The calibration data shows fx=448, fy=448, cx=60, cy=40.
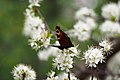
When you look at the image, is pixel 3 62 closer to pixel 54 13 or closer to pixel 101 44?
pixel 54 13

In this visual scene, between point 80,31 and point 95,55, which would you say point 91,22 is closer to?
point 80,31

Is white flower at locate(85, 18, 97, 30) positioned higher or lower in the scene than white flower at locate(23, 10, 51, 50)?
higher

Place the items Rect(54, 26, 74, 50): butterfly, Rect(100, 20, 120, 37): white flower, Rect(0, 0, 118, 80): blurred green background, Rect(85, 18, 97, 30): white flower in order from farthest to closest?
Rect(0, 0, 118, 80): blurred green background → Rect(85, 18, 97, 30): white flower → Rect(100, 20, 120, 37): white flower → Rect(54, 26, 74, 50): butterfly

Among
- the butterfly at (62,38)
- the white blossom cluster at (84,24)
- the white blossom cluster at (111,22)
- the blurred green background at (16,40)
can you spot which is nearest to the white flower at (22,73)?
the butterfly at (62,38)

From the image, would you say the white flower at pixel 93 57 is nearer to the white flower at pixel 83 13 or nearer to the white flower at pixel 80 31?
A: the white flower at pixel 80 31

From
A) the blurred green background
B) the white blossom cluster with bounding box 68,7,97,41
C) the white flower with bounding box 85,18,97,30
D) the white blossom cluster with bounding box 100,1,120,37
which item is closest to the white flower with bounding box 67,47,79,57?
the white blossom cluster with bounding box 68,7,97,41

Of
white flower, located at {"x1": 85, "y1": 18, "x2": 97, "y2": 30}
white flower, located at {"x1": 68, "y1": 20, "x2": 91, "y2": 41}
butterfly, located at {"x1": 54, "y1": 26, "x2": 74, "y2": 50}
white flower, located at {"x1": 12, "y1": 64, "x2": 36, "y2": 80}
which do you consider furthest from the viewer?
white flower, located at {"x1": 85, "y1": 18, "x2": 97, "y2": 30}

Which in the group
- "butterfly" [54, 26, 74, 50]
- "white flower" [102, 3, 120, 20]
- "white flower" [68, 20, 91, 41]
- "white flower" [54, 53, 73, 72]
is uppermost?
"white flower" [102, 3, 120, 20]

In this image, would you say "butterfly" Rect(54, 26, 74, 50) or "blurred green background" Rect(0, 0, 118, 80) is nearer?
"butterfly" Rect(54, 26, 74, 50)

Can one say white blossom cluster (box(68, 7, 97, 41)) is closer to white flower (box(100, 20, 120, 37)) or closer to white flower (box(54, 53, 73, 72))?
white flower (box(100, 20, 120, 37))
